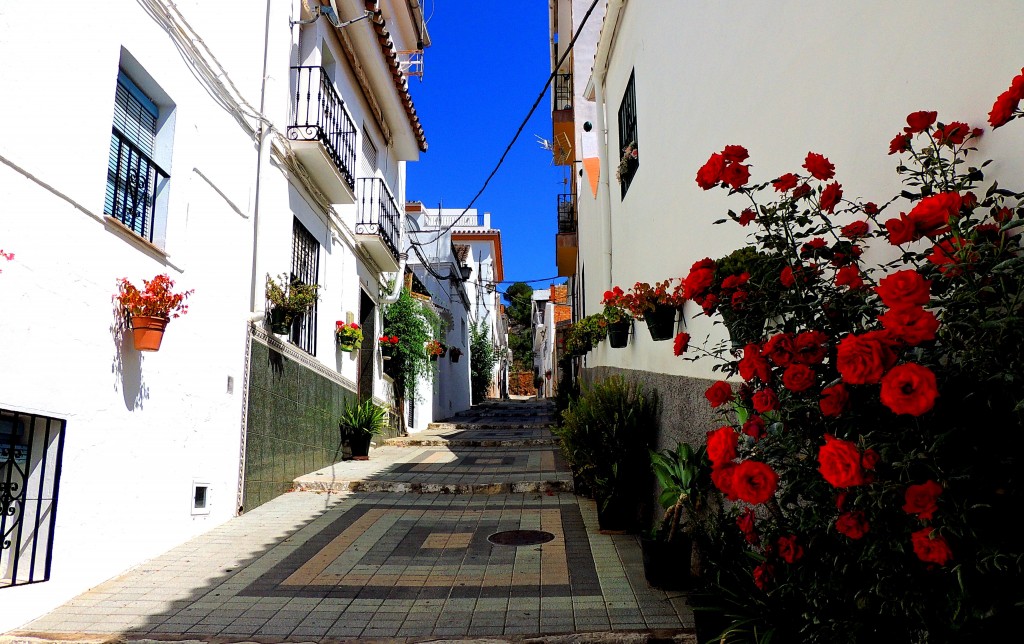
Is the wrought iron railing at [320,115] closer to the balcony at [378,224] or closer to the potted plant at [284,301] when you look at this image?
the balcony at [378,224]

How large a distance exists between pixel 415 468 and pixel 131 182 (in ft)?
17.0

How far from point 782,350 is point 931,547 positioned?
608 mm

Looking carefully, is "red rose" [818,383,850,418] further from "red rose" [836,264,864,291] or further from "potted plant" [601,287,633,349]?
"potted plant" [601,287,633,349]

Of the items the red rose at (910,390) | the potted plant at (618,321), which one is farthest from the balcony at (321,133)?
the red rose at (910,390)

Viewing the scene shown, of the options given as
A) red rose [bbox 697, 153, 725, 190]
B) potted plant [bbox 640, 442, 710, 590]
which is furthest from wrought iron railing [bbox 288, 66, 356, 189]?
red rose [bbox 697, 153, 725, 190]

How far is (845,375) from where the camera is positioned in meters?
1.59

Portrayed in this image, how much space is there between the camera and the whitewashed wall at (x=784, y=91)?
1974 millimetres

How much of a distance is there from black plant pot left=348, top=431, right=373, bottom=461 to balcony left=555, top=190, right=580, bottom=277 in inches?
342

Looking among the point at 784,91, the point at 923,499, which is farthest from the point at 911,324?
the point at 784,91

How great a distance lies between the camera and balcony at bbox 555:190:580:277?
17.0 m

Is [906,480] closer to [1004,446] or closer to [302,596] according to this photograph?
[1004,446]

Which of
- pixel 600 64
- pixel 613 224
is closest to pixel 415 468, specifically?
pixel 613 224

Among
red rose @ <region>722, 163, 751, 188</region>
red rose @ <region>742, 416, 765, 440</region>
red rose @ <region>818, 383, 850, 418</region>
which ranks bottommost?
red rose @ <region>742, 416, 765, 440</region>

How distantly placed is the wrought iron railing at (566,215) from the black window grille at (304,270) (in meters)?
9.60
